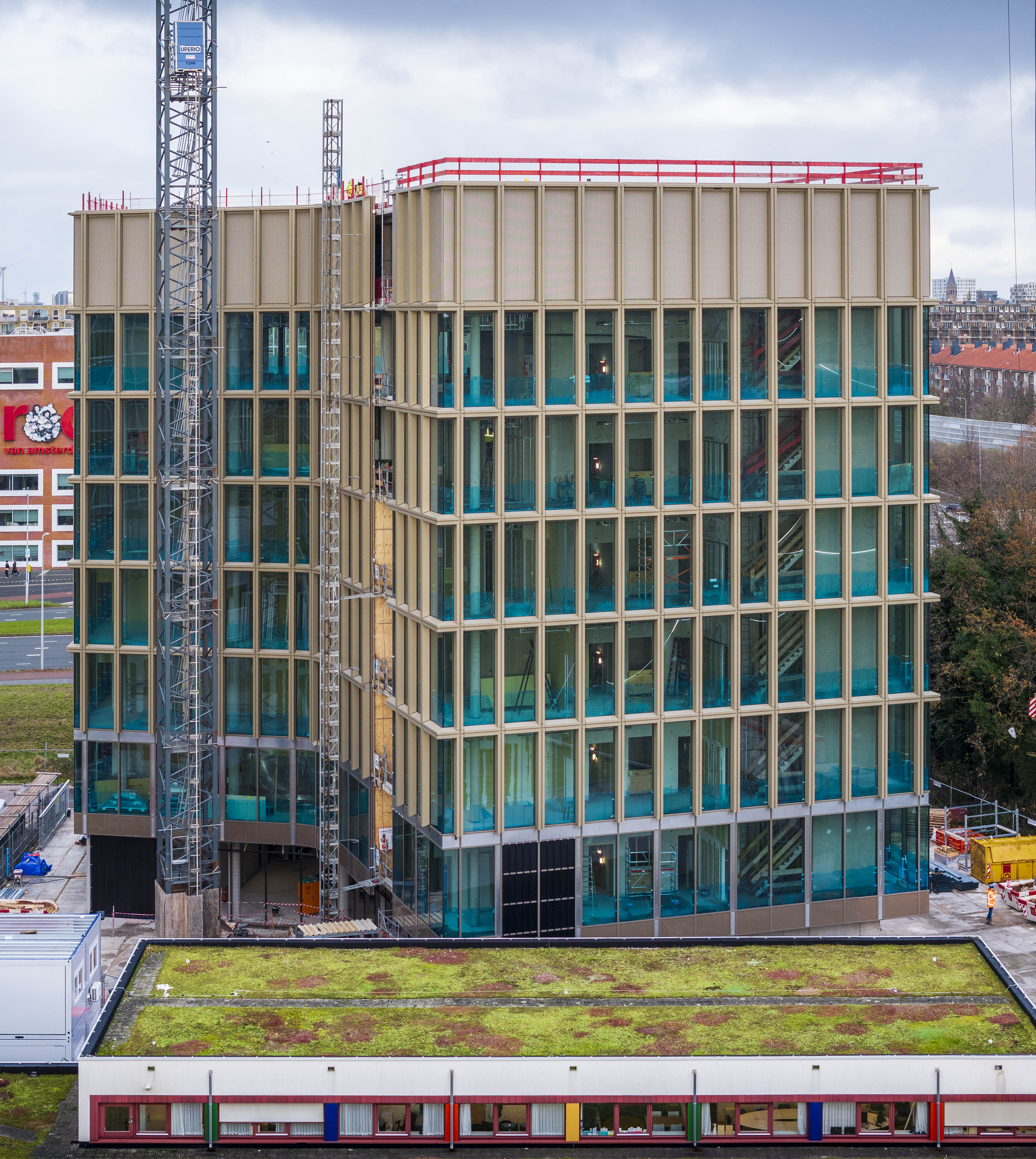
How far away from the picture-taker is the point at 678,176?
5328 cm

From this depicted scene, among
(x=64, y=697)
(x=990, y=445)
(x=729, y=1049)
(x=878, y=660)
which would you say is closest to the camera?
(x=729, y=1049)

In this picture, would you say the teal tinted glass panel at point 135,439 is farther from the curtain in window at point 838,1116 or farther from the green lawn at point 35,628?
the green lawn at point 35,628

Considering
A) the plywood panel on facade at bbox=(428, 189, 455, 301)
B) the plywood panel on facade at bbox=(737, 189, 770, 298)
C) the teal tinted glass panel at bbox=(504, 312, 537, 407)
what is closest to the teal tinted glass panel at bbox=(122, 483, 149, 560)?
the plywood panel on facade at bbox=(428, 189, 455, 301)

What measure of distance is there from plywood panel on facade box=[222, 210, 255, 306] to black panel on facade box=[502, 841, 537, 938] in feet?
77.5

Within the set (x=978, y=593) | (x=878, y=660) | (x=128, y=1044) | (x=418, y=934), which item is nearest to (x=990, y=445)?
(x=978, y=593)

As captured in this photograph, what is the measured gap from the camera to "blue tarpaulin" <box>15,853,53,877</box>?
70125 mm

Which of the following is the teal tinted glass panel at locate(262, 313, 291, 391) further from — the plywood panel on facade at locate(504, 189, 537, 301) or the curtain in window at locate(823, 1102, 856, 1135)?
the curtain in window at locate(823, 1102, 856, 1135)

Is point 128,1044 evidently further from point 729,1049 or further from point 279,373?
point 279,373

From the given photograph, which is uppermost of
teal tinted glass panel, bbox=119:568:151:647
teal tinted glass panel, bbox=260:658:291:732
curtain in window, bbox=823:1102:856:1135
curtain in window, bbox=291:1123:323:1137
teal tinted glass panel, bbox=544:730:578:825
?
teal tinted glass panel, bbox=119:568:151:647

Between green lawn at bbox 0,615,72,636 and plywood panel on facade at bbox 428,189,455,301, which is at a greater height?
plywood panel on facade at bbox 428,189,455,301

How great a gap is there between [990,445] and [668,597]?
363ft

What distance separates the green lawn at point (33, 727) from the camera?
88875 mm

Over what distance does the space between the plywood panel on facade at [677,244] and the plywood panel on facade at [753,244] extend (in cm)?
165

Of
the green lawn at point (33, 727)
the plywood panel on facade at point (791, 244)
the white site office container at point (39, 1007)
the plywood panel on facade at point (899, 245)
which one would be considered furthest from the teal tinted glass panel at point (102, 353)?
the green lawn at point (33, 727)
